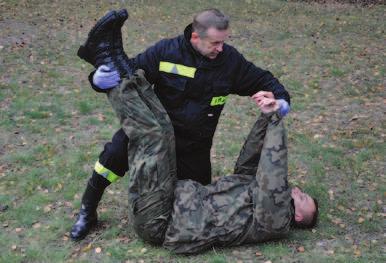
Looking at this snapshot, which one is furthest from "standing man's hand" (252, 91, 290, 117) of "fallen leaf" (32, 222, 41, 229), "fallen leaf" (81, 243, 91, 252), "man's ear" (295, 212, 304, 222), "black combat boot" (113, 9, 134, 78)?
"fallen leaf" (32, 222, 41, 229)

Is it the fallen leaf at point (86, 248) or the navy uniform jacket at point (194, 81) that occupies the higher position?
the navy uniform jacket at point (194, 81)

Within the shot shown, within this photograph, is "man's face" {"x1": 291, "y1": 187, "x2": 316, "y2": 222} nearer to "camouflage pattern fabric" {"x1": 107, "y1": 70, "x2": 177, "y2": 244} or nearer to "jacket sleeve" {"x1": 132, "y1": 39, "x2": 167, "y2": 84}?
"camouflage pattern fabric" {"x1": 107, "y1": 70, "x2": 177, "y2": 244}

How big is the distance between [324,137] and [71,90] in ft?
13.6

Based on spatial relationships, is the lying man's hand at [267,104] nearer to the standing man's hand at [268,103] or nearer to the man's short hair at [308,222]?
the standing man's hand at [268,103]

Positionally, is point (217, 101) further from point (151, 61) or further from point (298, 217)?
point (298, 217)

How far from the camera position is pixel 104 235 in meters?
4.54

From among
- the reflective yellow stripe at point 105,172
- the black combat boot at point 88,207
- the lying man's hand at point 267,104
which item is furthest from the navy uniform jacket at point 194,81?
the black combat boot at point 88,207

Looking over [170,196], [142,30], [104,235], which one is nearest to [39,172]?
[104,235]

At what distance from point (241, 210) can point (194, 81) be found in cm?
114

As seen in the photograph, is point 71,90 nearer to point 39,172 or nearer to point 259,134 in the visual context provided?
point 39,172

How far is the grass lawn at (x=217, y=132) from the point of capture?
14.4 ft

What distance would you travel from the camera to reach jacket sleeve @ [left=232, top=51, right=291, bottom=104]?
4449 millimetres

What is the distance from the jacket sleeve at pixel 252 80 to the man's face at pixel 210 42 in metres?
0.29

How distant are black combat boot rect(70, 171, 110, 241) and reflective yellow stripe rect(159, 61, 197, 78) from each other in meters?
1.08
